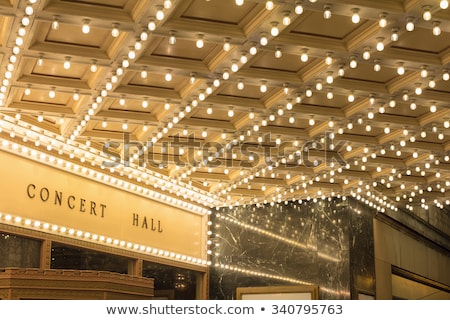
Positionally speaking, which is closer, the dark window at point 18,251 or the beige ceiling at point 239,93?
the beige ceiling at point 239,93

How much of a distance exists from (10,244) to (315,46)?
6.36m

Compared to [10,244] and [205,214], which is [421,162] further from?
[10,244]

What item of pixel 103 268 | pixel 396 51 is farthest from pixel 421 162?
pixel 103 268

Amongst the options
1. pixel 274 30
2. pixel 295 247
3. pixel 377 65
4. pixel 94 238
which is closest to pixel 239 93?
pixel 377 65

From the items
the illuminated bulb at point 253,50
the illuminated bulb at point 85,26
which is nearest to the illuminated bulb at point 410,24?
the illuminated bulb at point 253,50

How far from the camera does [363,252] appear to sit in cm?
1720

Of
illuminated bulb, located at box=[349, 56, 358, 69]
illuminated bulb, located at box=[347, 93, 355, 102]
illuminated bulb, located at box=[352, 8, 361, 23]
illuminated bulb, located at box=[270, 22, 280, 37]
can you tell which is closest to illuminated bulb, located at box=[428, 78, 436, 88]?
illuminated bulb, located at box=[347, 93, 355, 102]

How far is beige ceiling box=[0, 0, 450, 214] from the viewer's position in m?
9.33

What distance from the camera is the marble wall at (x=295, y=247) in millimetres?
16844

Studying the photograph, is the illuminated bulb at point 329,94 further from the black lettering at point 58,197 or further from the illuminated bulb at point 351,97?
the black lettering at point 58,197

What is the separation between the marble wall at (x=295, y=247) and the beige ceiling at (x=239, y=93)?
0.61m

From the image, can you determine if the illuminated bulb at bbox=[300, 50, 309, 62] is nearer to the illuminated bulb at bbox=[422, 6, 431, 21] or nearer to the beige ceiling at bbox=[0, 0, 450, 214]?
the beige ceiling at bbox=[0, 0, 450, 214]

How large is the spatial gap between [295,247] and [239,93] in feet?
20.7

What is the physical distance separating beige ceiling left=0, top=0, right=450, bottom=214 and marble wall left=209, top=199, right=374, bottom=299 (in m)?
0.61
